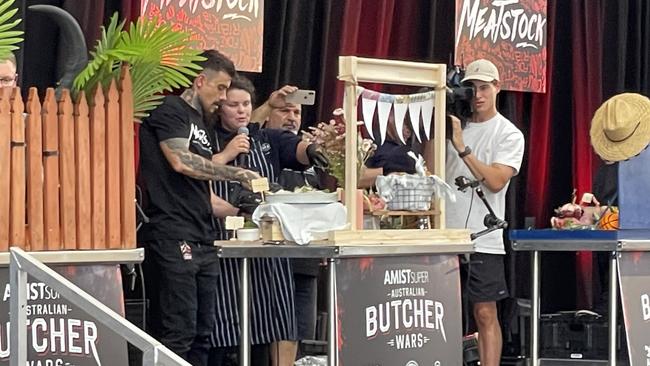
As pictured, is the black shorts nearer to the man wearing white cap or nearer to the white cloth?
the man wearing white cap

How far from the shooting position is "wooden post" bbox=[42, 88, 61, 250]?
3.52m

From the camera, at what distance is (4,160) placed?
3.42 m

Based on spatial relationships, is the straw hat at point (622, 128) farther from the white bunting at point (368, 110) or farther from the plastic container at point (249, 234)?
the plastic container at point (249, 234)

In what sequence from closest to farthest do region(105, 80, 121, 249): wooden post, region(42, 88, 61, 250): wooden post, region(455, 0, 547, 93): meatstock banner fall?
region(42, 88, 61, 250): wooden post < region(105, 80, 121, 249): wooden post < region(455, 0, 547, 93): meatstock banner

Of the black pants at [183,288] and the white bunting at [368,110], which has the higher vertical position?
the white bunting at [368,110]

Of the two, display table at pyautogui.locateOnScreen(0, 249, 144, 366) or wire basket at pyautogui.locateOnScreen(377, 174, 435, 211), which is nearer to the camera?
display table at pyautogui.locateOnScreen(0, 249, 144, 366)

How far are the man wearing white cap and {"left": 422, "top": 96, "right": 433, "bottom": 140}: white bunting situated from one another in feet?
2.69

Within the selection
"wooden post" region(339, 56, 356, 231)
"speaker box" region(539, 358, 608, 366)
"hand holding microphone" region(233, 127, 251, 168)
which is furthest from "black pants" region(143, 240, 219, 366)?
"speaker box" region(539, 358, 608, 366)

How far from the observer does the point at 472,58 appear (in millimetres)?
6266

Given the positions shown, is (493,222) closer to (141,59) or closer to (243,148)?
(243,148)

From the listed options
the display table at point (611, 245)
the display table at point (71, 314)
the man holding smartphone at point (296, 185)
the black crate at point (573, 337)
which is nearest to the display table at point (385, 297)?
the display table at point (611, 245)

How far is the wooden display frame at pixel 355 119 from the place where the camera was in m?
4.16

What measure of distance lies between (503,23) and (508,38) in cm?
8

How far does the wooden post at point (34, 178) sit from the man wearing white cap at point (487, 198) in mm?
2224
